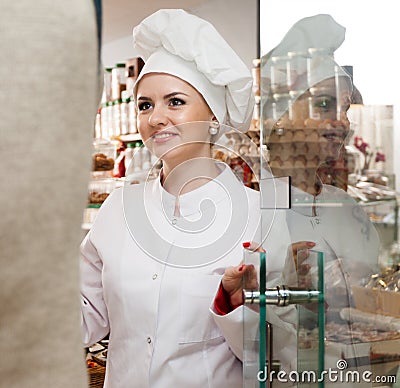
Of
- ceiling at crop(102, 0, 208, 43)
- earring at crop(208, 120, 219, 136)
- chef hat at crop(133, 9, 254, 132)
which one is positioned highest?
ceiling at crop(102, 0, 208, 43)

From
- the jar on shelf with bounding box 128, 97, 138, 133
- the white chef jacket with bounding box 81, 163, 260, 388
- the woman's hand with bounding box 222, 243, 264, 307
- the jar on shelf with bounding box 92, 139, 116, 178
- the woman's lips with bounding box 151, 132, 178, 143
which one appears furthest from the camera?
the jar on shelf with bounding box 128, 97, 138, 133

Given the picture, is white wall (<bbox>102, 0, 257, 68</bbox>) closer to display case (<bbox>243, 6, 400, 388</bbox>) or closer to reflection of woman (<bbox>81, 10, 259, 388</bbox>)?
reflection of woman (<bbox>81, 10, 259, 388</bbox>)

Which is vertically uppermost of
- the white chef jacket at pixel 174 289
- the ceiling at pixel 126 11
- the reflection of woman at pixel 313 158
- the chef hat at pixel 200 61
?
the ceiling at pixel 126 11

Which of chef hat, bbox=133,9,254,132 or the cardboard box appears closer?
the cardboard box

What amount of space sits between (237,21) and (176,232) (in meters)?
2.96

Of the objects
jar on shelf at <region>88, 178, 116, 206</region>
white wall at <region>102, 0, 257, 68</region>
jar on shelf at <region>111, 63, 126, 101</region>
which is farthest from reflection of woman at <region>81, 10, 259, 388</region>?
jar on shelf at <region>111, 63, 126, 101</region>

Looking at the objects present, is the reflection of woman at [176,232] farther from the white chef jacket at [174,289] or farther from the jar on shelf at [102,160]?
the jar on shelf at [102,160]

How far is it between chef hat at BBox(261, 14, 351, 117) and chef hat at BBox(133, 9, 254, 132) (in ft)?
2.15

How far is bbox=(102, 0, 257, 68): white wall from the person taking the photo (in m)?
4.13

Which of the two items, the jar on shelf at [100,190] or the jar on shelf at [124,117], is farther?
the jar on shelf at [124,117]

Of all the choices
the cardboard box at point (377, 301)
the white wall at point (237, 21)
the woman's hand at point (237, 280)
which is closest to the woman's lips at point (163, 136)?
the woman's hand at point (237, 280)

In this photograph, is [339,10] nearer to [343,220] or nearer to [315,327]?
[343,220]

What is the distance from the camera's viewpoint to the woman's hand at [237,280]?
106cm

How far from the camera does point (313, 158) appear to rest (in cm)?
94
